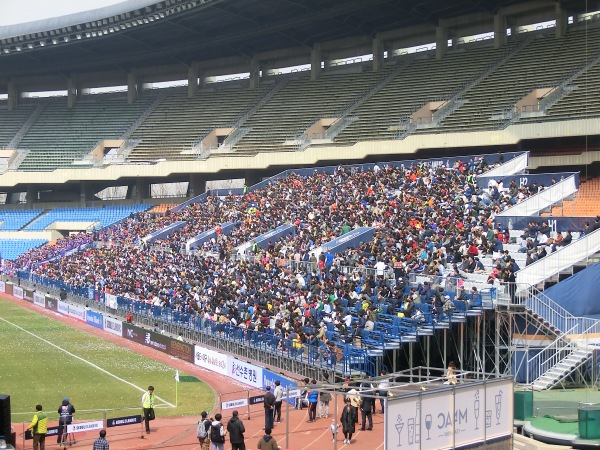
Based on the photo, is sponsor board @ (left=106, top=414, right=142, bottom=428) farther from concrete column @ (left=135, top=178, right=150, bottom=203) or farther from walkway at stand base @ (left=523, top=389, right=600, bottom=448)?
concrete column @ (left=135, top=178, right=150, bottom=203)

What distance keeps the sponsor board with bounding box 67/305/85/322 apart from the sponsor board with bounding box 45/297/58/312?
4.68ft

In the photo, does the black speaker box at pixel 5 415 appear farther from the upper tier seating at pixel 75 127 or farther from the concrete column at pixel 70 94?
the concrete column at pixel 70 94

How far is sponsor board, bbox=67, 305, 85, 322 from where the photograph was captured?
144 feet

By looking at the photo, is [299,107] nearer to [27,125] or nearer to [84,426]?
[27,125]

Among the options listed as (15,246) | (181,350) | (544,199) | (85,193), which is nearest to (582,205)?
(544,199)

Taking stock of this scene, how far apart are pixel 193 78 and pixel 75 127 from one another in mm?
9786

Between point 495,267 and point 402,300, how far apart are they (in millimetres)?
2906

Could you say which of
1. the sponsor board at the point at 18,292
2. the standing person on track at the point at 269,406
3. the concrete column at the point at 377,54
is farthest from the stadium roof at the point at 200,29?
the standing person on track at the point at 269,406

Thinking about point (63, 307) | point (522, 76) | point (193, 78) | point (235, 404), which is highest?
point (193, 78)

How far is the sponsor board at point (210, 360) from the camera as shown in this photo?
3088cm

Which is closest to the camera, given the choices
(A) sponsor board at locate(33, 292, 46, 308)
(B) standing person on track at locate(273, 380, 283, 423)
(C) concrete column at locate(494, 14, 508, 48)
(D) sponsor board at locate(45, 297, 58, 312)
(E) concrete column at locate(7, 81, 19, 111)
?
(B) standing person on track at locate(273, 380, 283, 423)

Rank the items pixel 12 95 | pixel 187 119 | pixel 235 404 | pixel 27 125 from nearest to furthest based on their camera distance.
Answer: pixel 235 404 → pixel 187 119 → pixel 27 125 → pixel 12 95

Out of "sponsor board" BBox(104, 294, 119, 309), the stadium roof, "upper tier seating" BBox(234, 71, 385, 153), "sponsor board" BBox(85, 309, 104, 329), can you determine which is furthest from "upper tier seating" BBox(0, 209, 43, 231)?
"sponsor board" BBox(104, 294, 119, 309)

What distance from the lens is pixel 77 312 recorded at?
44344 mm
